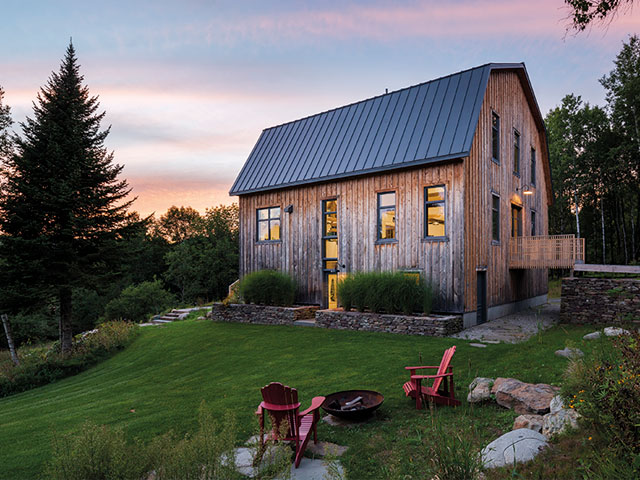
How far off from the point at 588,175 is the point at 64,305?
111 ft

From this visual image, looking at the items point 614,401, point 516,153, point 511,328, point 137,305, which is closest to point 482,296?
point 511,328

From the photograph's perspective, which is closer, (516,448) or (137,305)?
(516,448)

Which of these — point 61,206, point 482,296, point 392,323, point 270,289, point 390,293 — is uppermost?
point 61,206

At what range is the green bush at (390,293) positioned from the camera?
1120cm

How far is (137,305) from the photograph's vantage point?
87.4 feet

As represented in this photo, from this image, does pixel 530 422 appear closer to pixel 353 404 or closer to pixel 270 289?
pixel 353 404

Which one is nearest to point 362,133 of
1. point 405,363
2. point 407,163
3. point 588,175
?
point 407,163

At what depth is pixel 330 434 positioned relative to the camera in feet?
15.1

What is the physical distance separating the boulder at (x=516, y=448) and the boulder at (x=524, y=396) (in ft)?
3.36

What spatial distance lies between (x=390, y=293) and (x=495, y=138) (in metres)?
7.24

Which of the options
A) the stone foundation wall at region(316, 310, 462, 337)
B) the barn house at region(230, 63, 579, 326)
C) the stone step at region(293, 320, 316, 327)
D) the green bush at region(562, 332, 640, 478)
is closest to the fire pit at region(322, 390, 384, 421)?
the green bush at region(562, 332, 640, 478)

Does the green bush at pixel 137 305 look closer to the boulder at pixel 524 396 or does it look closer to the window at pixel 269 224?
the window at pixel 269 224

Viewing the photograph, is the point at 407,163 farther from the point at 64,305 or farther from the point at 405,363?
the point at 64,305

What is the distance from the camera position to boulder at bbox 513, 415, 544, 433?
13.1ft
